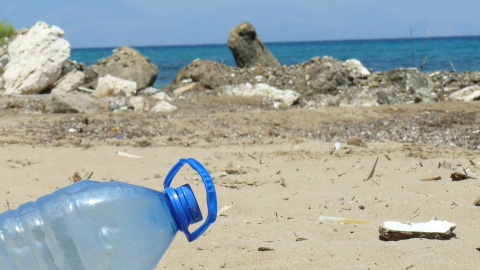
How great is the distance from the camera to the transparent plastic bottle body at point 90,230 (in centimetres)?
214

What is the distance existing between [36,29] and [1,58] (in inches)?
42.7

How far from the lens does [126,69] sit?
16.0 m

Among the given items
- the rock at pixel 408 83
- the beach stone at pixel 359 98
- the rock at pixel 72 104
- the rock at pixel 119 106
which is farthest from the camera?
the rock at pixel 408 83

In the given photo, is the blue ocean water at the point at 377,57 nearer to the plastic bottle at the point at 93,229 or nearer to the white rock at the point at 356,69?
the white rock at the point at 356,69

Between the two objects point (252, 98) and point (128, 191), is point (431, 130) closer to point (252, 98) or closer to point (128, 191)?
point (252, 98)

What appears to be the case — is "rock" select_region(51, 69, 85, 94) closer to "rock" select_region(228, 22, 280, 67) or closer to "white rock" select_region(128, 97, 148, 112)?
"white rock" select_region(128, 97, 148, 112)

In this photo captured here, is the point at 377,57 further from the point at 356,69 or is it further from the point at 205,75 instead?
the point at 205,75

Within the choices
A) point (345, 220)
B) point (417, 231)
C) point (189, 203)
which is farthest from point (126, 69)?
point (189, 203)

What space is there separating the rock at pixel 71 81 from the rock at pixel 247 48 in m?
6.78

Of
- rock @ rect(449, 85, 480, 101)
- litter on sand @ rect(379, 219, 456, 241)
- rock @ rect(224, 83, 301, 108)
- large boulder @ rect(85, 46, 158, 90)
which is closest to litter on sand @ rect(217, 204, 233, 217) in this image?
litter on sand @ rect(379, 219, 456, 241)

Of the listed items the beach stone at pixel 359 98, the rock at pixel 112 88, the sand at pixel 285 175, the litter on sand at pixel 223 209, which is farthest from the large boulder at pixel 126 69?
the litter on sand at pixel 223 209

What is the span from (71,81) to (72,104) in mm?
4549

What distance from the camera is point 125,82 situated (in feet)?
44.5

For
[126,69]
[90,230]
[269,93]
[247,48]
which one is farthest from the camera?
[247,48]
